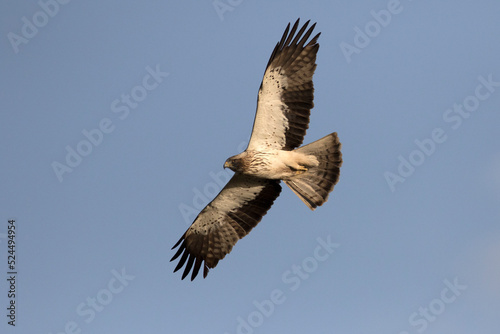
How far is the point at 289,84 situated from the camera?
12352 mm

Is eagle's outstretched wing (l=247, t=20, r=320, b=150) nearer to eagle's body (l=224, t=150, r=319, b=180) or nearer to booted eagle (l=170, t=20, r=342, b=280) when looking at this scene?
booted eagle (l=170, t=20, r=342, b=280)

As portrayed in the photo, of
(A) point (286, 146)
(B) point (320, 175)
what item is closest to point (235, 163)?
(A) point (286, 146)

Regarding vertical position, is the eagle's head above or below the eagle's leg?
below

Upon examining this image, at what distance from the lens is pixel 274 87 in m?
12.4

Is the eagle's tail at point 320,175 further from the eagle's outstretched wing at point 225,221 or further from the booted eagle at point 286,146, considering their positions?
the eagle's outstretched wing at point 225,221

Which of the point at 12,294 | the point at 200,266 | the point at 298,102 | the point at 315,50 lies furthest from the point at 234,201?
the point at 12,294

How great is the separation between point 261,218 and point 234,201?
62 cm

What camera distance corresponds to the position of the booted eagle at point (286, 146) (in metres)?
12.4

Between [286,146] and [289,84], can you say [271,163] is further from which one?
[289,84]

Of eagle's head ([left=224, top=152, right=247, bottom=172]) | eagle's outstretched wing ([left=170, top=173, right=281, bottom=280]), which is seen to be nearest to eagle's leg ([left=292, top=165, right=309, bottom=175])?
eagle's outstretched wing ([left=170, top=173, right=281, bottom=280])

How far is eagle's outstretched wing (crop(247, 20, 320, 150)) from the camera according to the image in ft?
40.5

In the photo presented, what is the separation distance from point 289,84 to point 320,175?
1.77 meters

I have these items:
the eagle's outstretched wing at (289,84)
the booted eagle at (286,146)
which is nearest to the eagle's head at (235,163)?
the booted eagle at (286,146)

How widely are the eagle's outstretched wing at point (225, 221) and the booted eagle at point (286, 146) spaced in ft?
0.07
